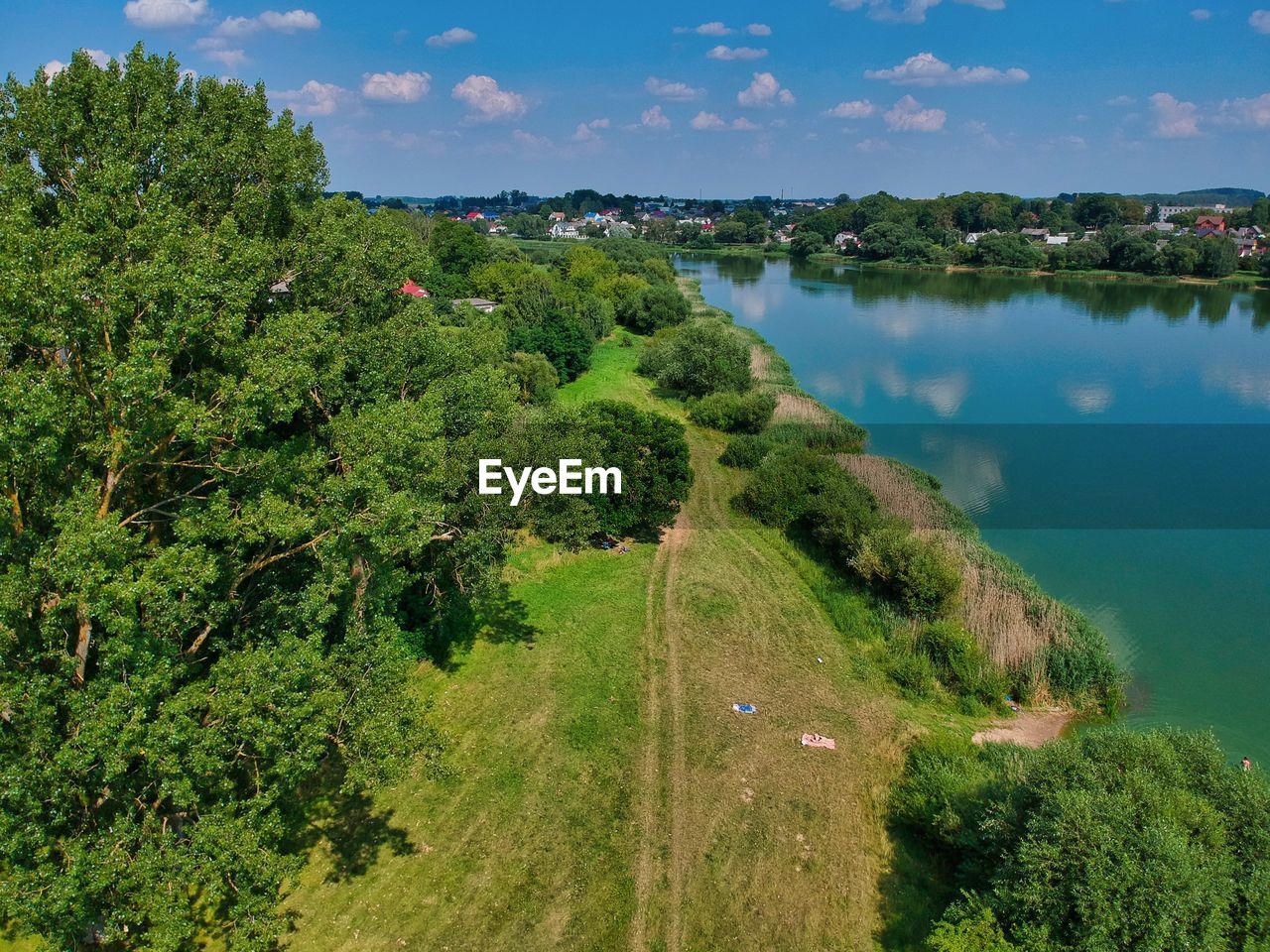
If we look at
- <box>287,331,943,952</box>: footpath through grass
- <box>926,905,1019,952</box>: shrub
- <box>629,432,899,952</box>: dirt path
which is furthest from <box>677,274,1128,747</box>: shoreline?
<box>926,905,1019,952</box>: shrub

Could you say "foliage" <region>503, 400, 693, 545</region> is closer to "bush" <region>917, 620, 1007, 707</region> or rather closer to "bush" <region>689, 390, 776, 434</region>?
"bush" <region>917, 620, 1007, 707</region>

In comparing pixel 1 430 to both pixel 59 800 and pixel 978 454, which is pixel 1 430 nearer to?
pixel 59 800

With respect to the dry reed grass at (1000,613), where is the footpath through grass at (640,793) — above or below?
below

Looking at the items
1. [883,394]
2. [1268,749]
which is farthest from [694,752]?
[883,394]

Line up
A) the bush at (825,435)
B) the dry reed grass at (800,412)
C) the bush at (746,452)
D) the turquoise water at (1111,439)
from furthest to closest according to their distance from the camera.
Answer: the dry reed grass at (800,412), the bush at (825,435), the bush at (746,452), the turquoise water at (1111,439)

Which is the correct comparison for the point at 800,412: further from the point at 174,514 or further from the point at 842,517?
the point at 174,514

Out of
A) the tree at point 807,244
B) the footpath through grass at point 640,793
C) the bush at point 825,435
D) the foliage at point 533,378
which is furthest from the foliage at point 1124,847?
the tree at point 807,244

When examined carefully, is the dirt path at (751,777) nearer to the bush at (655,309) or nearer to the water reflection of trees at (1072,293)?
the bush at (655,309)
